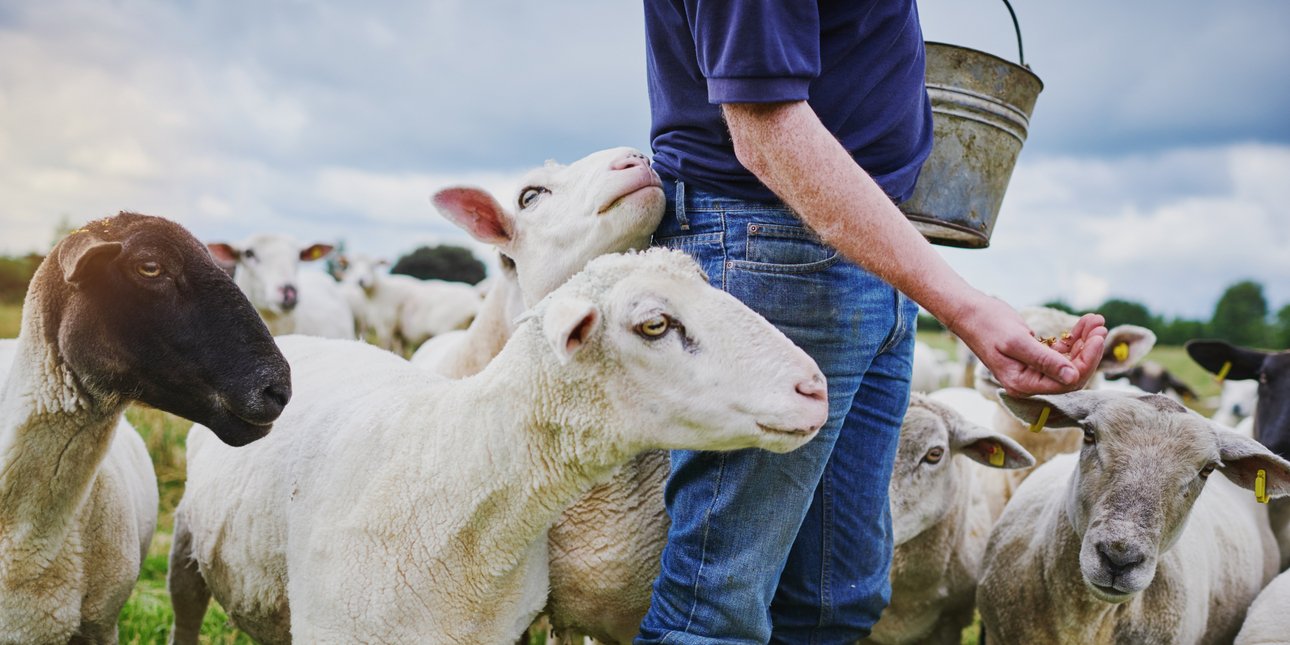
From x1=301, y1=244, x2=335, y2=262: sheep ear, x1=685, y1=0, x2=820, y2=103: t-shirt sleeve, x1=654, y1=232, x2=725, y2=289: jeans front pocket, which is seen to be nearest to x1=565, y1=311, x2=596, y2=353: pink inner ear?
x1=654, y1=232, x2=725, y2=289: jeans front pocket

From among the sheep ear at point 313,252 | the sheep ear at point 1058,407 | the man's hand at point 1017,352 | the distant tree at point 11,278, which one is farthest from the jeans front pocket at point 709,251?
the distant tree at point 11,278

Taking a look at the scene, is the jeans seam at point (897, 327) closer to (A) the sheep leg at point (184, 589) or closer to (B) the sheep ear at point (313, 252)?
(A) the sheep leg at point (184, 589)

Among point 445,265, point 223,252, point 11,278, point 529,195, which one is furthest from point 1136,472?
point 445,265

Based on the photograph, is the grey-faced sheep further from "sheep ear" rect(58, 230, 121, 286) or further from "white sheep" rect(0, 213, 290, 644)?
"sheep ear" rect(58, 230, 121, 286)

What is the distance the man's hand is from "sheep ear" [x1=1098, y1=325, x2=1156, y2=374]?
2.32 meters

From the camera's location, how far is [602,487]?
2967 millimetres

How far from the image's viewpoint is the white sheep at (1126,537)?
10.1ft

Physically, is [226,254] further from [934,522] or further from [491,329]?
[934,522]

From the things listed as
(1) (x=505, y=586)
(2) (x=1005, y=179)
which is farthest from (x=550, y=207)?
(2) (x=1005, y=179)

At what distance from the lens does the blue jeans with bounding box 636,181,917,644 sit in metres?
2.37

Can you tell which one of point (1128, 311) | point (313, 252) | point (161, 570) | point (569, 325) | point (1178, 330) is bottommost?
point (1178, 330)

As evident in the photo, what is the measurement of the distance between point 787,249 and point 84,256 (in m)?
1.92

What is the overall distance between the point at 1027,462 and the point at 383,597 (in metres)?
2.63

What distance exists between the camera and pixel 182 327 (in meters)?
2.79
